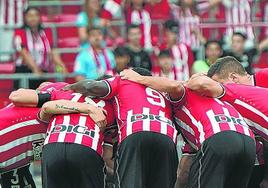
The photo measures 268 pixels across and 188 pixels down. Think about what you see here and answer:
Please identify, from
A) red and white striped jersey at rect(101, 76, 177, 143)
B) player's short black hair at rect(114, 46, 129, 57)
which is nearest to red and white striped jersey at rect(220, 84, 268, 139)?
red and white striped jersey at rect(101, 76, 177, 143)

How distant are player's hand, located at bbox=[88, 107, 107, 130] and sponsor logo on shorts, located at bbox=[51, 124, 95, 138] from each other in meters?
0.09

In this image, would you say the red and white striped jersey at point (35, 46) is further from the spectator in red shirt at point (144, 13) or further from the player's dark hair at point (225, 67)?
the player's dark hair at point (225, 67)

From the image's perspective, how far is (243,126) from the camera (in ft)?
23.5

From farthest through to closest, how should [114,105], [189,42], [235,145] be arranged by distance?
1. [189,42]
2. [114,105]
3. [235,145]

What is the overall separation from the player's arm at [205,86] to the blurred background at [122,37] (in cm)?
420

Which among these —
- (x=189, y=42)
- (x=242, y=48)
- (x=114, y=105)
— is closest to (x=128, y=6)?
(x=189, y=42)

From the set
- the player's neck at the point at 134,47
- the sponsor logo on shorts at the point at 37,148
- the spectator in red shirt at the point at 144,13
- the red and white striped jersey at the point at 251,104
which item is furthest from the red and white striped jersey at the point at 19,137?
the spectator in red shirt at the point at 144,13

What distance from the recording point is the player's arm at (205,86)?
23.7ft

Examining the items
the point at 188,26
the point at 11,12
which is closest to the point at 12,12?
the point at 11,12

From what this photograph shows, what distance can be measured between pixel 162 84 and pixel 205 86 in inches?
13.7

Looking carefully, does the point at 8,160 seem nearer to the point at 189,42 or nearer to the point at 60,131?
the point at 60,131

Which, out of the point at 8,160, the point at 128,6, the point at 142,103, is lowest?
the point at 8,160

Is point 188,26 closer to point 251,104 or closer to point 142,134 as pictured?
point 251,104

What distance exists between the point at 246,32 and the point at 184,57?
130 centimetres
